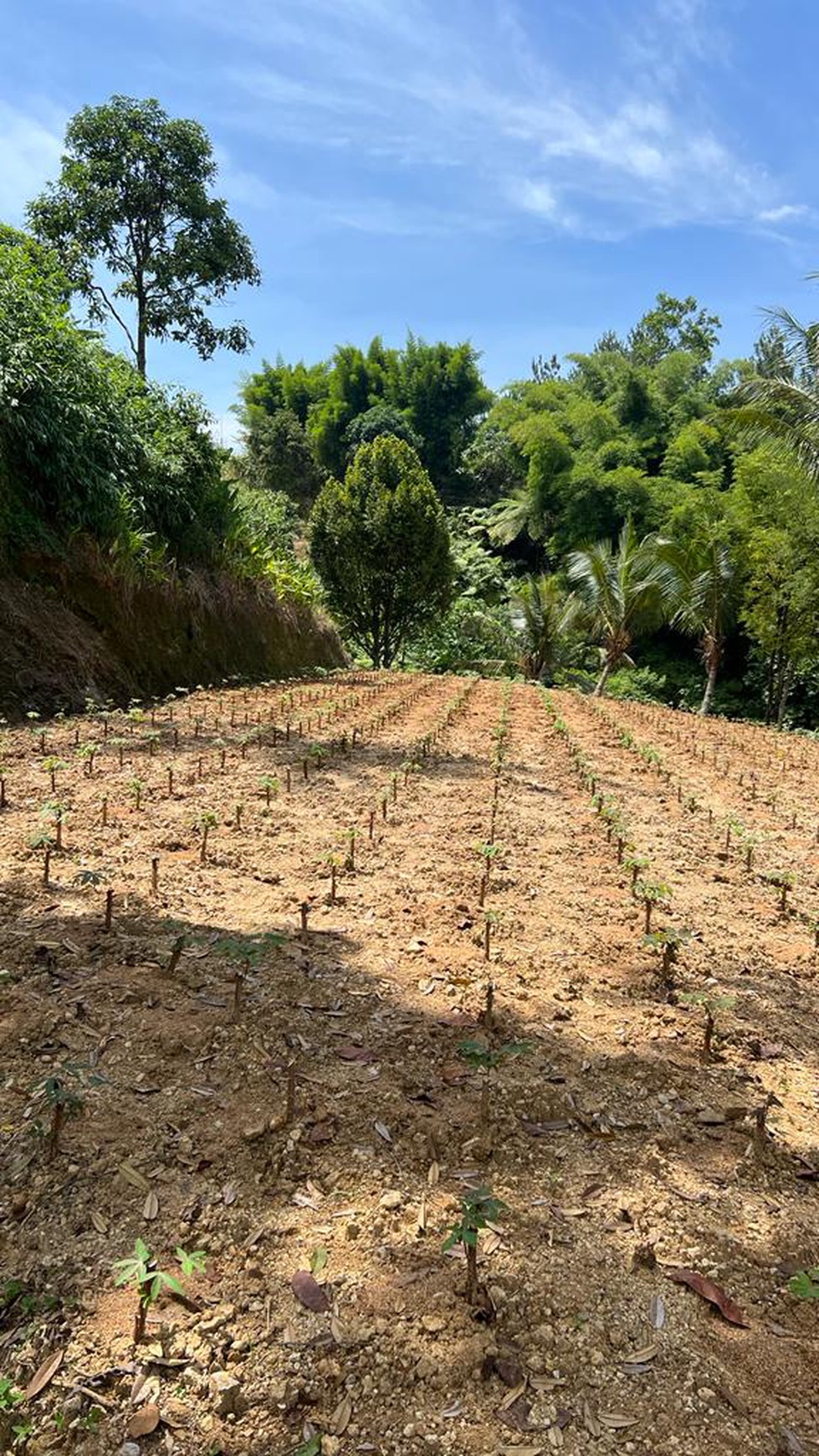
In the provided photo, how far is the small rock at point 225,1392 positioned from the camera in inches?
53.9

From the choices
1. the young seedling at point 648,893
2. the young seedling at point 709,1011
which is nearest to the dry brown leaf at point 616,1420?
the young seedling at point 709,1011

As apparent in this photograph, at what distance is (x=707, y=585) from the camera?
66.1 ft

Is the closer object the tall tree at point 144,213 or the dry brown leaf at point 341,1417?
the dry brown leaf at point 341,1417

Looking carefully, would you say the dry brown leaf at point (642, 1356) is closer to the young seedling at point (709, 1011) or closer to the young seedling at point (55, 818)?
the young seedling at point (709, 1011)

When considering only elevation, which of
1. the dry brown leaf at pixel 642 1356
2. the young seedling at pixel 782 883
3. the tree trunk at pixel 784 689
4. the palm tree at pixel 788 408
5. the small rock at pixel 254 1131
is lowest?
the dry brown leaf at pixel 642 1356

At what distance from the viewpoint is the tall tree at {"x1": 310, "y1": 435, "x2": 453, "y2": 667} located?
60.2 ft

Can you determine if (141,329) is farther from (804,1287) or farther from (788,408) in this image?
(804,1287)

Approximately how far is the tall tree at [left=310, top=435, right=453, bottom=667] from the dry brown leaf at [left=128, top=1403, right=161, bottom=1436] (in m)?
17.9

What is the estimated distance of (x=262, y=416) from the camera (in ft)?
121

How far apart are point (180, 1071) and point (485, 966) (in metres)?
1.23

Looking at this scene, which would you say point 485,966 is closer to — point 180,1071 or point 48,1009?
point 180,1071

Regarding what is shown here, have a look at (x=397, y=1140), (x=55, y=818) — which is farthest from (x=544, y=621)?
(x=397, y=1140)

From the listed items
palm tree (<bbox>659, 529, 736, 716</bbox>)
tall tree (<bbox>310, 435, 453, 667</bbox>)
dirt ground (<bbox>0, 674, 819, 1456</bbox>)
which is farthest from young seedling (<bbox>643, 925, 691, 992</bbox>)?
palm tree (<bbox>659, 529, 736, 716</bbox>)

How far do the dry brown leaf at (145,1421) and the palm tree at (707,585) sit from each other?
20165 mm
